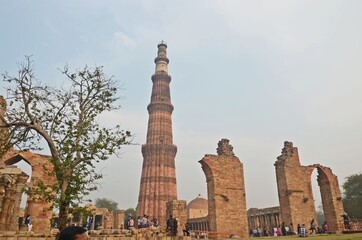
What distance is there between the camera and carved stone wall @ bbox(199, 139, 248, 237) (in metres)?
15.0

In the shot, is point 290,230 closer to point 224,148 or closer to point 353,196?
point 224,148

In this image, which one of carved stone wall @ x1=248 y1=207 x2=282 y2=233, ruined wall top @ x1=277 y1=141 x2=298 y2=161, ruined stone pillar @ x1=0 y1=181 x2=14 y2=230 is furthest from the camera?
carved stone wall @ x1=248 y1=207 x2=282 y2=233

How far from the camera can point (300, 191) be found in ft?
58.0

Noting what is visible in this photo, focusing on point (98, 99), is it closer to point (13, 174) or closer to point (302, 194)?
point (13, 174)

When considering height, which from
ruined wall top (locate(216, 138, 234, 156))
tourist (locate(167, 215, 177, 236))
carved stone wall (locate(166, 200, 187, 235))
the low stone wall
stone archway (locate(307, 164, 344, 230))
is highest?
ruined wall top (locate(216, 138, 234, 156))

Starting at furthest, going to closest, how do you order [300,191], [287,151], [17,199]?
[287,151], [300,191], [17,199]

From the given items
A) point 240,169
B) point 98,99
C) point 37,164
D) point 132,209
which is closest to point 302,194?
point 240,169

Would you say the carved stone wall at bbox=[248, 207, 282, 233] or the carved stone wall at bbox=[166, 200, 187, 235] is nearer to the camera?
the carved stone wall at bbox=[166, 200, 187, 235]

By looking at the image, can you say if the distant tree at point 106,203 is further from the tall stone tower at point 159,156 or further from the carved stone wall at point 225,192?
the carved stone wall at point 225,192

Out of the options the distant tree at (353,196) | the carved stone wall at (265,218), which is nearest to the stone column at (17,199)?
the carved stone wall at (265,218)

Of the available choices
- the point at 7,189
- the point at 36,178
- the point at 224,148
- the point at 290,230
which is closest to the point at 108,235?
the point at 7,189

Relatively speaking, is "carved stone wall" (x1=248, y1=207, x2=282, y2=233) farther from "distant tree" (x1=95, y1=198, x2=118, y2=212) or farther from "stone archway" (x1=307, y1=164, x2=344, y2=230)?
"distant tree" (x1=95, y1=198, x2=118, y2=212)

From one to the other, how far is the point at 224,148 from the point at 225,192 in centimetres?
250

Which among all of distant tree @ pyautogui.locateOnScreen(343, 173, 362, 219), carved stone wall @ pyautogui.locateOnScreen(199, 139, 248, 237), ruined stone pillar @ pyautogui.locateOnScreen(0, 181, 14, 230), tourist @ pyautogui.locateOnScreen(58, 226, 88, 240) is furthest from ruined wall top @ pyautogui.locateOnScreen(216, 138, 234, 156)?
distant tree @ pyautogui.locateOnScreen(343, 173, 362, 219)
